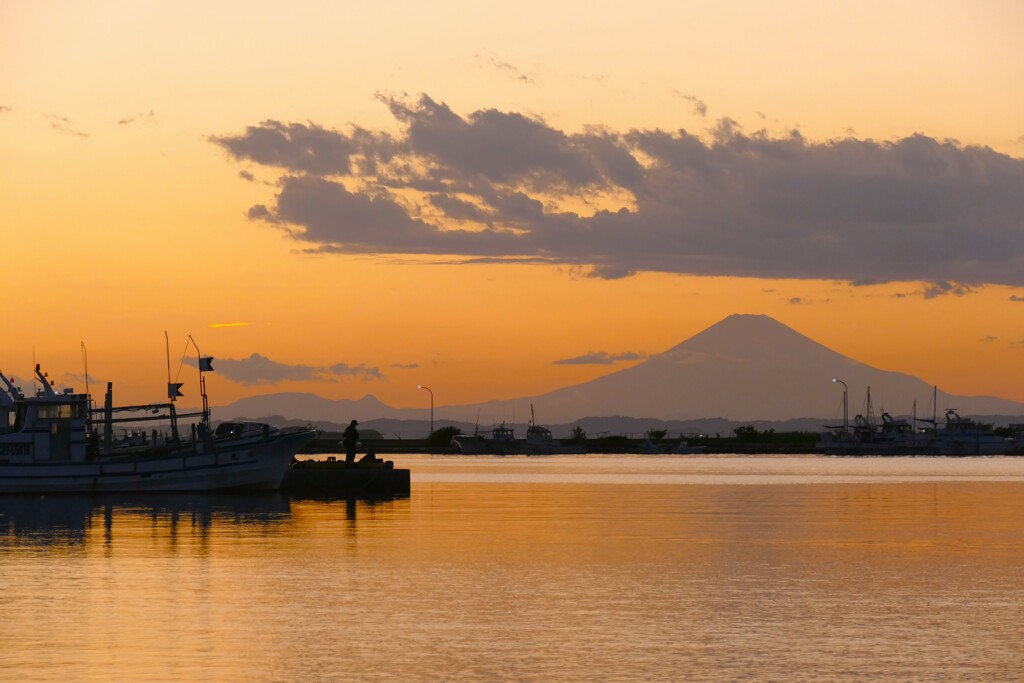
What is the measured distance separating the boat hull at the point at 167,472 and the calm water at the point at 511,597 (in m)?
18.1

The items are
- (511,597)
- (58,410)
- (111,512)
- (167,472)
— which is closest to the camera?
(511,597)

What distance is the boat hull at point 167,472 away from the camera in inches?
3120

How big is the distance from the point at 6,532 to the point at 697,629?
31.7 m

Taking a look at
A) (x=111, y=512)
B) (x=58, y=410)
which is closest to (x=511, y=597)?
(x=111, y=512)

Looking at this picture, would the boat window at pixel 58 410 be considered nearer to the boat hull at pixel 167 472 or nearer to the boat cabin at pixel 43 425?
the boat cabin at pixel 43 425

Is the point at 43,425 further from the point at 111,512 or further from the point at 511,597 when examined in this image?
the point at 511,597

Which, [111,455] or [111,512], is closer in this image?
[111,512]

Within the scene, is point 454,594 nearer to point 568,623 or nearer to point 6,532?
point 568,623

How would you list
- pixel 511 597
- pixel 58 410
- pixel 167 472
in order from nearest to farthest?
pixel 511 597 < pixel 58 410 < pixel 167 472

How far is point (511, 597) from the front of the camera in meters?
31.8

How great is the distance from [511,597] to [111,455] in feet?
180

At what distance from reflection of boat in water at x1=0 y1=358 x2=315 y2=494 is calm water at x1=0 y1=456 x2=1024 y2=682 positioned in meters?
18.0

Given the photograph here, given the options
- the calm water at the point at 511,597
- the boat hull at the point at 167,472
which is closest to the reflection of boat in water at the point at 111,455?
the boat hull at the point at 167,472

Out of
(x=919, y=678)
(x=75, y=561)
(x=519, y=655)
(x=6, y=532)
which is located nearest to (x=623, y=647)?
(x=519, y=655)
